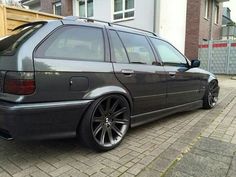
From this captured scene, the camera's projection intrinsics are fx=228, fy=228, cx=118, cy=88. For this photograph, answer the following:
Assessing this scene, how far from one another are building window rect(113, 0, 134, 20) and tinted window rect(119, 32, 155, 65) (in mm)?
7646

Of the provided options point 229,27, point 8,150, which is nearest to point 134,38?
point 8,150

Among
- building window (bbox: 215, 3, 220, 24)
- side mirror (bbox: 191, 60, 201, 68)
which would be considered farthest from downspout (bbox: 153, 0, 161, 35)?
building window (bbox: 215, 3, 220, 24)

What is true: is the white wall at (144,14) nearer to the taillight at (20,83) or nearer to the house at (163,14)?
the house at (163,14)

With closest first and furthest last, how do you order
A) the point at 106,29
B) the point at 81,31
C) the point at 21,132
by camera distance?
the point at 21,132 → the point at 81,31 → the point at 106,29

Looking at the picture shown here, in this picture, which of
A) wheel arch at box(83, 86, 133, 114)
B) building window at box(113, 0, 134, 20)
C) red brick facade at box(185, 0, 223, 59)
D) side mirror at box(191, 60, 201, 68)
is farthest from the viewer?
red brick facade at box(185, 0, 223, 59)

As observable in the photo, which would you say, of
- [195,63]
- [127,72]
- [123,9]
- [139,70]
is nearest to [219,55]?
[123,9]

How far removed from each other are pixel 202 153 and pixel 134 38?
196cm

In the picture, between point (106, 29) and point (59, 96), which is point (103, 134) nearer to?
point (59, 96)

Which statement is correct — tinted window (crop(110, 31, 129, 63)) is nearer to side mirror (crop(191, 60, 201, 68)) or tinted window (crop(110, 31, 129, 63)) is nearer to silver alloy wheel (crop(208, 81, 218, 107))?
side mirror (crop(191, 60, 201, 68))

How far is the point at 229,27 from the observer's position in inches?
721

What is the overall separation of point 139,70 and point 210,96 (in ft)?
9.40

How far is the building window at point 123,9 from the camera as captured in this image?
435 inches

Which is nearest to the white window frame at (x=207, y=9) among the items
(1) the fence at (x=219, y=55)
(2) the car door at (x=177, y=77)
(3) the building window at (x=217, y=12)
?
(3) the building window at (x=217, y=12)

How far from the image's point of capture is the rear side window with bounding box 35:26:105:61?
254cm
